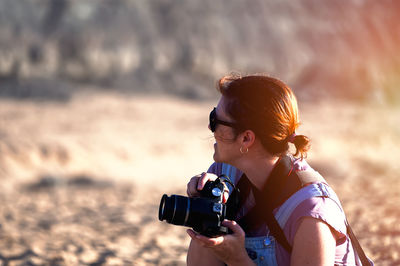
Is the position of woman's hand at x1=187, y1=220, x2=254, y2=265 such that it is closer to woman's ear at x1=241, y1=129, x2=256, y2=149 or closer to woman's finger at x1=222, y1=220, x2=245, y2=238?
woman's finger at x1=222, y1=220, x2=245, y2=238

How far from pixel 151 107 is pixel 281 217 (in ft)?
57.9

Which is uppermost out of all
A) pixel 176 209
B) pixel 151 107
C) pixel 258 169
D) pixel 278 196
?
pixel 151 107

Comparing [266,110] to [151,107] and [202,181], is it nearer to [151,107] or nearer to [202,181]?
[202,181]

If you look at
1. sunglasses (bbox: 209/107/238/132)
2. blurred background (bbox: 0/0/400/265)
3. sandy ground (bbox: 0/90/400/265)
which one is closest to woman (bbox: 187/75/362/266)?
sunglasses (bbox: 209/107/238/132)

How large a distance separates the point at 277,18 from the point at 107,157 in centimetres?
2068

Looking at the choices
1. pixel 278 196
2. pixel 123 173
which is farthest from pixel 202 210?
pixel 123 173

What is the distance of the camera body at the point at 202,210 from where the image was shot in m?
2.19

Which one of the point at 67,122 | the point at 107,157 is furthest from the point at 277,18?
the point at 107,157

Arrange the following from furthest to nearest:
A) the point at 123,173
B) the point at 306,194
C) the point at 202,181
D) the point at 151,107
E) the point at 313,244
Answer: the point at 151,107
the point at 123,173
the point at 202,181
the point at 306,194
the point at 313,244

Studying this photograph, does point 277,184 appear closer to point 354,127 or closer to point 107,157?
point 107,157

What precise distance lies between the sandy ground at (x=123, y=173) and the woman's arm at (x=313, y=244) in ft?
7.73

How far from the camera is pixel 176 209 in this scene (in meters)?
2.27

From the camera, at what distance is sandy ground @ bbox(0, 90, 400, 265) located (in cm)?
500

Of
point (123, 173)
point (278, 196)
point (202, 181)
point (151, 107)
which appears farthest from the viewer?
point (151, 107)
